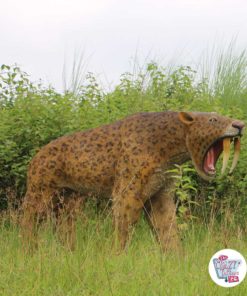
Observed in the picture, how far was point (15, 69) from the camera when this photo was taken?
33.2 feet

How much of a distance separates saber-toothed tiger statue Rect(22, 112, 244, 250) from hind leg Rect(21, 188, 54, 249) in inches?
0.4

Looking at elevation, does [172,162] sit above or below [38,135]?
below

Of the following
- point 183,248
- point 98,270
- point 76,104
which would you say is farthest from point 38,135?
point 98,270

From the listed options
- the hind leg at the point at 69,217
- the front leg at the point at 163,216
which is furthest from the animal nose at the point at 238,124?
the hind leg at the point at 69,217

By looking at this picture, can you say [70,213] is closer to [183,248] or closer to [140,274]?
[183,248]

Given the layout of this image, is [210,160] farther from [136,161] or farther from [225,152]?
[136,161]

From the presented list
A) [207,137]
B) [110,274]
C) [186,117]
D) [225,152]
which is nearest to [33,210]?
[186,117]

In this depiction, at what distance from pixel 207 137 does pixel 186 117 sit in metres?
0.27

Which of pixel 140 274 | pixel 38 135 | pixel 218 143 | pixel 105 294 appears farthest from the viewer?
pixel 38 135

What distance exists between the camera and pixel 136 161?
6934 mm

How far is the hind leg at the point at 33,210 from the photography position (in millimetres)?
7551

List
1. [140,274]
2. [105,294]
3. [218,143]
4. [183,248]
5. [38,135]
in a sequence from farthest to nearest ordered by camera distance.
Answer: [38,135]
[183,248]
[218,143]
[140,274]
[105,294]

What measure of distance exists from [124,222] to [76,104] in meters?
3.28

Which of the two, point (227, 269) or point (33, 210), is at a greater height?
point (33, 210)
